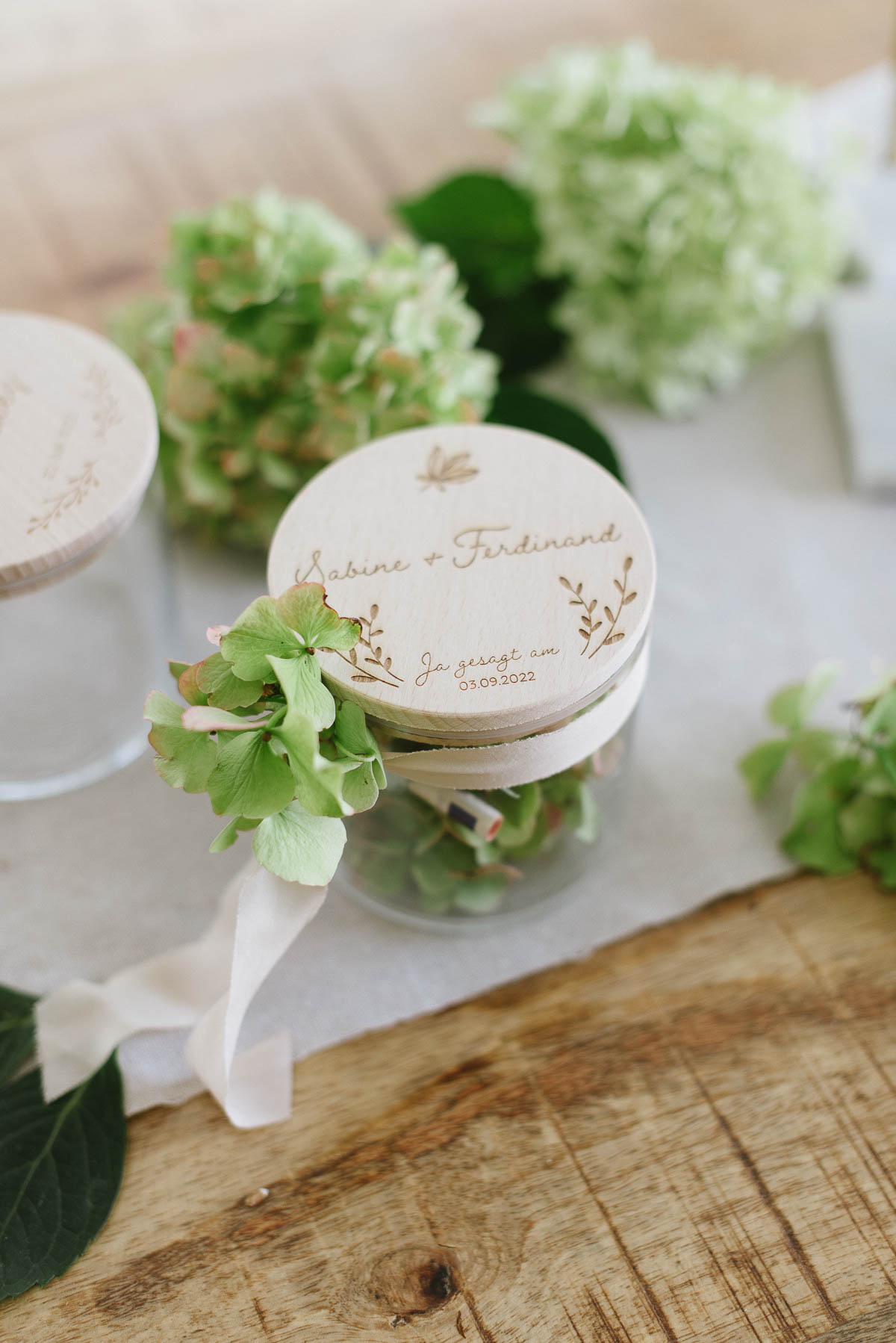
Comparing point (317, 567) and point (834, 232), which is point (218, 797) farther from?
point (834, 232)

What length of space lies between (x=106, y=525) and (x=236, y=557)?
0.22 meters

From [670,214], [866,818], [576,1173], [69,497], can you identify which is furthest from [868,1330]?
[670,214]

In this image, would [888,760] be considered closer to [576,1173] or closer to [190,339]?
[576,1173]

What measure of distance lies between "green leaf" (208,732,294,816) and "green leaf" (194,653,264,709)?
0.05 ft

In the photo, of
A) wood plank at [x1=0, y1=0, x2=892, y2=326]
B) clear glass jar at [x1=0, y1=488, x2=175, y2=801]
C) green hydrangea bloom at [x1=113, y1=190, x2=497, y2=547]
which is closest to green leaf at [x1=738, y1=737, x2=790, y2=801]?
green hydrangea bloom at [x1=113, y1=190, x2=497, y2=547]

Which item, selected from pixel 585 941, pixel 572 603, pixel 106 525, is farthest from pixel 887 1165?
pixel 106 525

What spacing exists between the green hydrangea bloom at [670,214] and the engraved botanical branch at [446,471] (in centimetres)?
31

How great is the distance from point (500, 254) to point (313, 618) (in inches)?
20.6

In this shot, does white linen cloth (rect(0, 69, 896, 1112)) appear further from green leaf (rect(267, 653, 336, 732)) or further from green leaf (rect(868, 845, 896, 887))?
green leaf (rect(267, 653, 336, 732))

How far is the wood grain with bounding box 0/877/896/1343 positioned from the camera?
1.54 ft

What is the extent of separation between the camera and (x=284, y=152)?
3.06 ft

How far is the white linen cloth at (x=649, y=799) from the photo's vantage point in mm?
575

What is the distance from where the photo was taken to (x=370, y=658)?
0.45 meters

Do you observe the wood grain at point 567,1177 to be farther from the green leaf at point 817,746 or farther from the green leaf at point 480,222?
the green leaf at point 480,222
